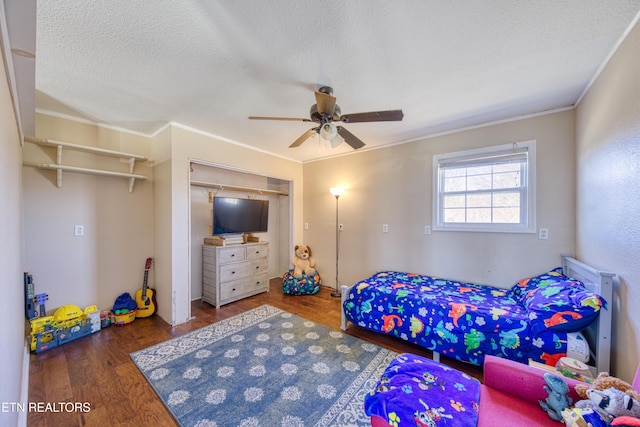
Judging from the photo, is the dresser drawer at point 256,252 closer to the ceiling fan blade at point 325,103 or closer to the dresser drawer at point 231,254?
the dresser drawer at point 231,254

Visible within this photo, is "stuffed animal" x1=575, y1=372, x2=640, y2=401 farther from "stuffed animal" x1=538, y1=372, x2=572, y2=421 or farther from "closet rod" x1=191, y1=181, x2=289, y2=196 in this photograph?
"closet rod" x1=191, y1=181, x2=289, y2=196

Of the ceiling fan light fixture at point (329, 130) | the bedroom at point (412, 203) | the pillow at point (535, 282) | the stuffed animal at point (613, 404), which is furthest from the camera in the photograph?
the pillow at point (535, 282)

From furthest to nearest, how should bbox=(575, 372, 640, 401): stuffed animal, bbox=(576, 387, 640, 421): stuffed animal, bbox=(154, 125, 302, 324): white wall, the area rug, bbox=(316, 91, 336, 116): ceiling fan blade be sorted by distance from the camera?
bbox=(154, 125, 302, 324): white wall < bbox=(316, 91, 336, 116): ceiling fan blade < the area rug < bbox=(575, 372, 640, 401): stuffed animal < bbox=(576, 387, 640, 421): stuffed animal

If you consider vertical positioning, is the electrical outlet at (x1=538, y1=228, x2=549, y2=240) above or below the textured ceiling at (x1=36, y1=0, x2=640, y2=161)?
below

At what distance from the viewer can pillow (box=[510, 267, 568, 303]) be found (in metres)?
2.28

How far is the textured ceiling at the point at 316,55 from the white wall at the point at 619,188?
21cm

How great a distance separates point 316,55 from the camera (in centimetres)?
175

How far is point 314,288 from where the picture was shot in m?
4.14

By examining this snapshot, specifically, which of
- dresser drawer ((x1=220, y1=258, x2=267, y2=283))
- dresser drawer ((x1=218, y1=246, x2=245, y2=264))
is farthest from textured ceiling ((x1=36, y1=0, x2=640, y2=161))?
dresser drawer ((x1=220, y1=258, x2=267, y2=283))

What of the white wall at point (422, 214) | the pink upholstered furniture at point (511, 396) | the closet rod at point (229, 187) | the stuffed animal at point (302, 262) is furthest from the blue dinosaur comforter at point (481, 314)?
the closet rod at point (229, 187)

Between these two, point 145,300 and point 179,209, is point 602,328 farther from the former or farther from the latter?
point 145,300

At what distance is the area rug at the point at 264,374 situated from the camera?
1644 millimetres

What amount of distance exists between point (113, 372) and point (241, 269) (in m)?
1.90

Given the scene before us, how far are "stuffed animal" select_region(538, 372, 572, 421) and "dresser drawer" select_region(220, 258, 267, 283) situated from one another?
3.49 m
